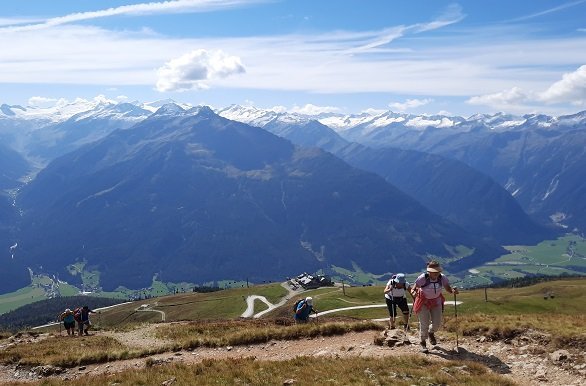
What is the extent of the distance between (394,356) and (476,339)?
6.35 meters

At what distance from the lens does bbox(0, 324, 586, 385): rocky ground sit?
77.9 ft

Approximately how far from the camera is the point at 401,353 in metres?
26.3

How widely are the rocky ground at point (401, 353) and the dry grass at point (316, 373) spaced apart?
1595 millimetres

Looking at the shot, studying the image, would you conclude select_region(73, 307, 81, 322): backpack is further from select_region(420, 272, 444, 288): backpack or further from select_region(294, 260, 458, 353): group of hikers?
select_region(420, 272, 444, 288): backpack

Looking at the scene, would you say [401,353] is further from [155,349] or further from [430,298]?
[155,349]

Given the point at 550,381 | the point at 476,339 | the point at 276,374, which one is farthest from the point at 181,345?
the point at 550,381

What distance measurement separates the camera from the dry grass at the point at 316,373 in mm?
21781

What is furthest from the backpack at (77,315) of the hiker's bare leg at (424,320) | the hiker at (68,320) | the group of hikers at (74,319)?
the hiker's bare leg at (424,320)

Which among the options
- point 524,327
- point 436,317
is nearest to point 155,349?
point 436,317

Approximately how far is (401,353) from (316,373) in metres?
5.09

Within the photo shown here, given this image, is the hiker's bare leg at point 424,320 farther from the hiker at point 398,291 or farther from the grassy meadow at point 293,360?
the hiker at point 398,291

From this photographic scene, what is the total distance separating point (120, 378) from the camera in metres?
25.2

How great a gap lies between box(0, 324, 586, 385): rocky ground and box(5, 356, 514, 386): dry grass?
5.23 ft

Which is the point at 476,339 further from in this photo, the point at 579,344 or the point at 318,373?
the point at 318,373
